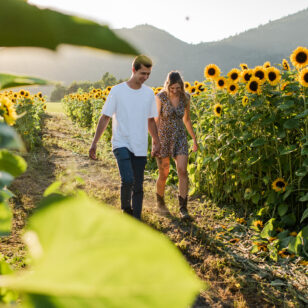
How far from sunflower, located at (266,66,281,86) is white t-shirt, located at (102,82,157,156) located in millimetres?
1334

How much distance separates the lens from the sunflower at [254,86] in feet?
12.6

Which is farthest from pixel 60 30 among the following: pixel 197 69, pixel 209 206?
pixel 197 69

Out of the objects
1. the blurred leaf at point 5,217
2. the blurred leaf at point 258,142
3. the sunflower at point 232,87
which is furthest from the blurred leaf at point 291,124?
the blurred leaf at point 5,217

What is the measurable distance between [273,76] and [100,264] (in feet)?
13.0

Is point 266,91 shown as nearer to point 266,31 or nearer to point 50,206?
point 50,206

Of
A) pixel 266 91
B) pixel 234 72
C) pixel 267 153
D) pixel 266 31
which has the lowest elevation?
pixel 267 153

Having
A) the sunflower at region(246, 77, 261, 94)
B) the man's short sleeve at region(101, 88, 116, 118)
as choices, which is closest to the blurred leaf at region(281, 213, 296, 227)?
the sunflower at region(246, 77, 261, 94)

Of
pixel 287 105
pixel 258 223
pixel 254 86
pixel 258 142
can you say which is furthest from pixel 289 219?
pixel 254 86

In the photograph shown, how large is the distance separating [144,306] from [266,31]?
103780mm

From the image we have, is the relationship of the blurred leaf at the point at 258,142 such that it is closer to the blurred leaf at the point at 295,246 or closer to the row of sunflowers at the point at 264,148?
the row of sunflowers at the point at 264,148

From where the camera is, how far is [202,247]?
365 centimetres

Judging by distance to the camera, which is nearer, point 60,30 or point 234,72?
point 60,30

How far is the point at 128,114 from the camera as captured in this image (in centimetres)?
357

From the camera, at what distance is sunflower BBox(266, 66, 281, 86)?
3766 millimetres
